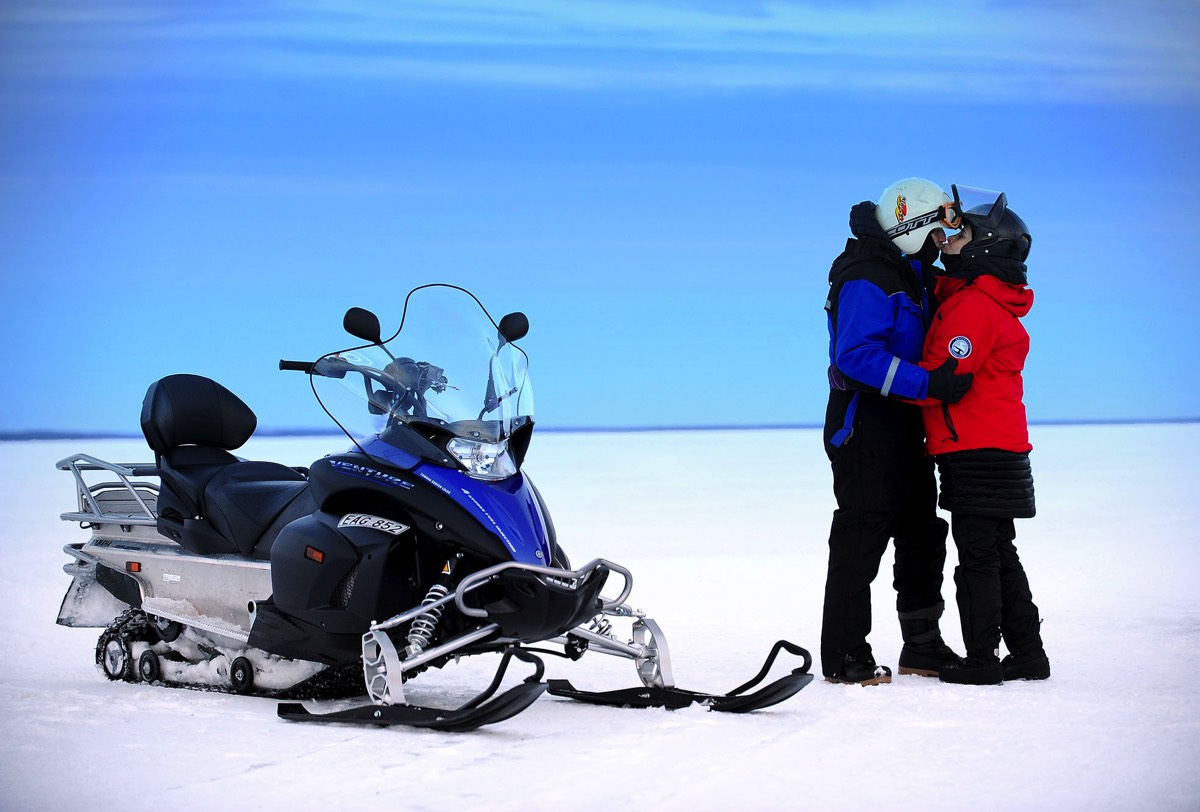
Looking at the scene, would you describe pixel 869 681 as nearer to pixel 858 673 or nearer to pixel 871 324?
pixel 858 673

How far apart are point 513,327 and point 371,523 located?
0.82 metres

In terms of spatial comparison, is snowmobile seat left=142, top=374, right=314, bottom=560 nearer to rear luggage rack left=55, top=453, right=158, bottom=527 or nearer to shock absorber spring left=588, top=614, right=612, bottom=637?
rear luggage rack left=55, top=453, right=158, bottom=527

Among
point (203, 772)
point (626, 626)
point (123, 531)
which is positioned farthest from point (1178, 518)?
point (203, 772)

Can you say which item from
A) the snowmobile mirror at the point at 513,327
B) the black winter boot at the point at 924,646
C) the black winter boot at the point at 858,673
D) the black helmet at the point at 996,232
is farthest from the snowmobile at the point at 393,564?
the black helmet at the point at 996,232

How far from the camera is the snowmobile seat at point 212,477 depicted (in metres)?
4.76

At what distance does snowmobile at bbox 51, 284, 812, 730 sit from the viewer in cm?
404

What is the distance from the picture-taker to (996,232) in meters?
5.12

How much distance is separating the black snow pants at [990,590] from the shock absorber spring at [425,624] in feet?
6.59

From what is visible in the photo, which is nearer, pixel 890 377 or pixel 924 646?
pixel 890 377

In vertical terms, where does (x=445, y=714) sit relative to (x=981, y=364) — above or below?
below

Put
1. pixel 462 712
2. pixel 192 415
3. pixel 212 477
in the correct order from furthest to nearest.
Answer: pixel 192 415 → pixel 212 477 → pixel 462 712

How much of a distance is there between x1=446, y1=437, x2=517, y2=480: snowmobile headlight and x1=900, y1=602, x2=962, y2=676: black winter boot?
1858mm

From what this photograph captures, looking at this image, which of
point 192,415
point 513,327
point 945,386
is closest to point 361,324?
point 513,327

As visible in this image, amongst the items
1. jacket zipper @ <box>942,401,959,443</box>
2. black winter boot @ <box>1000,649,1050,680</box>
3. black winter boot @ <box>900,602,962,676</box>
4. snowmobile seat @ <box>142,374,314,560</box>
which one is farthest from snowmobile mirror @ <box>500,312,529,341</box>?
black winter boot @ <box>1000,649,1050,680</box>
